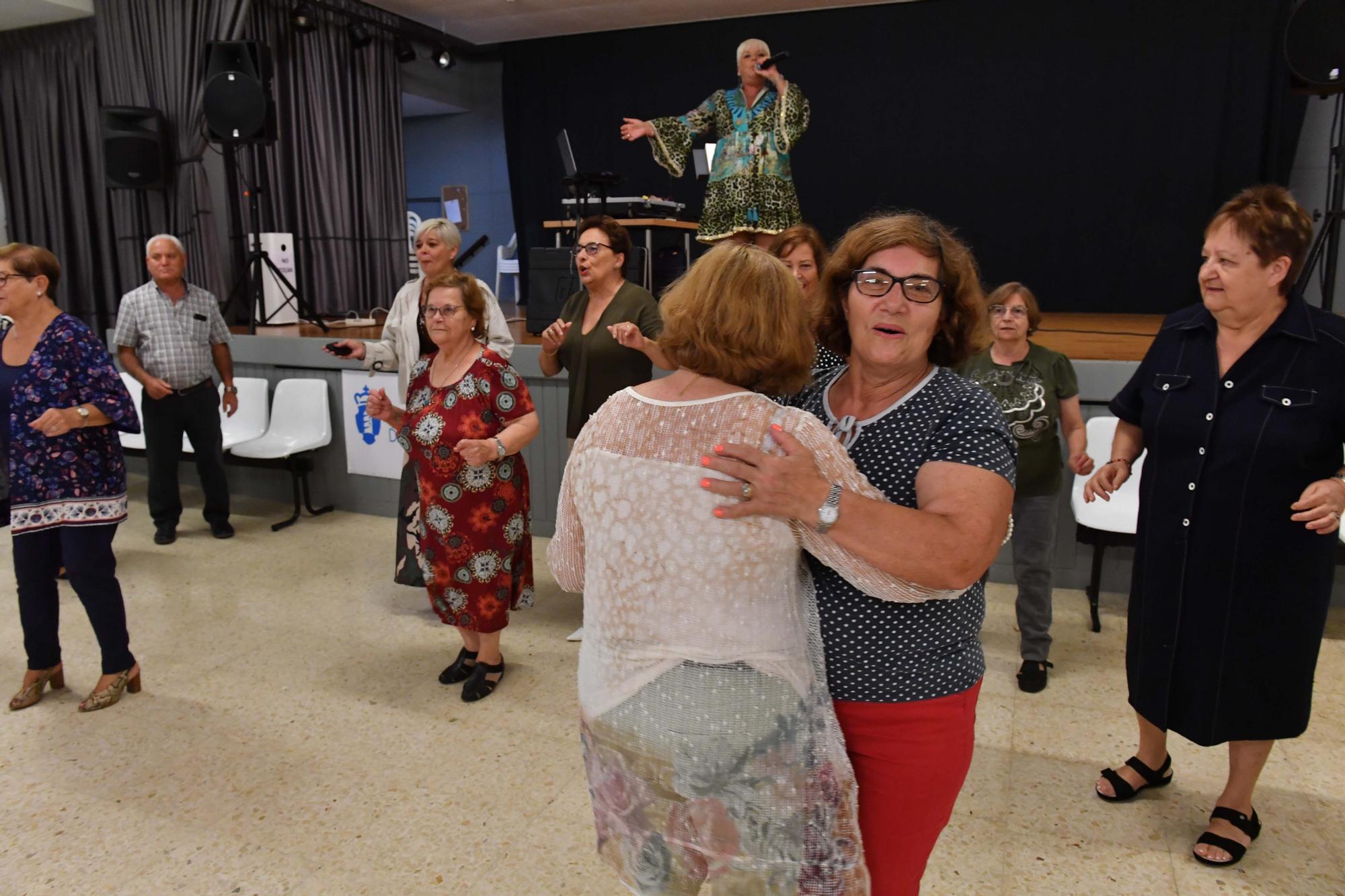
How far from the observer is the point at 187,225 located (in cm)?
678

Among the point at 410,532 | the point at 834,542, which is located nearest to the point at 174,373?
→ the point at 410,532

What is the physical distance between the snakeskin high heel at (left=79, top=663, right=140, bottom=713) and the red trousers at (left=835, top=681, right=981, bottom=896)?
267 cm

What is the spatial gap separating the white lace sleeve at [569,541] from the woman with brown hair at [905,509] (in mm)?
289

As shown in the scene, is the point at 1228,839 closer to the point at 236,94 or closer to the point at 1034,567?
the point at 1034,567

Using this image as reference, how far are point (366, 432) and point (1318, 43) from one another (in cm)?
527

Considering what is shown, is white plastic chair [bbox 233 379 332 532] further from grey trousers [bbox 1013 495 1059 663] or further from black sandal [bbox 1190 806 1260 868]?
black sandal [bbox 1190 806 1260 868]

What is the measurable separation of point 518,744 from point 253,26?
657 centimetres

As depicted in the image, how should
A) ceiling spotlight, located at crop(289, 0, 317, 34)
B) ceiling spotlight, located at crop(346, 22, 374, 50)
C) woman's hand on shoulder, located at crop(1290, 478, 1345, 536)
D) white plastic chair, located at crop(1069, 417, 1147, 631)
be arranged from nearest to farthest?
1. woman's hand on shoulder, located at crop(1290, 478, 1345, 536)
2. white plastic chair, located at crop(1069, 417, 1147, 631)
3. ceiling spotlight, located at crop(289, 0, 317, 34)
4. ceiling spotlight, located at crop(346, 22, 374, 50)

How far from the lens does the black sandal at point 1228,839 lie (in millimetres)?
2061

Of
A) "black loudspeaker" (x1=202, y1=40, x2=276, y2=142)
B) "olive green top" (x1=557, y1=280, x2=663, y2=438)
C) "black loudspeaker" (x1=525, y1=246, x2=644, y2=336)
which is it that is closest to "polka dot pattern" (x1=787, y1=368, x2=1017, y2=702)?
"olive green top" (x1=557, y1=280, x2=663, y2=438)

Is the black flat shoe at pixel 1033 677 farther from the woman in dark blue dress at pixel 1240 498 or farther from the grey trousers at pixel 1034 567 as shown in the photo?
the woman in dark blue dress at pixel 1240 498

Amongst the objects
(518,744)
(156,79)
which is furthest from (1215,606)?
(156,79)

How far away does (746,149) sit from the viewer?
396cm

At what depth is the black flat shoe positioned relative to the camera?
9.72 ft
